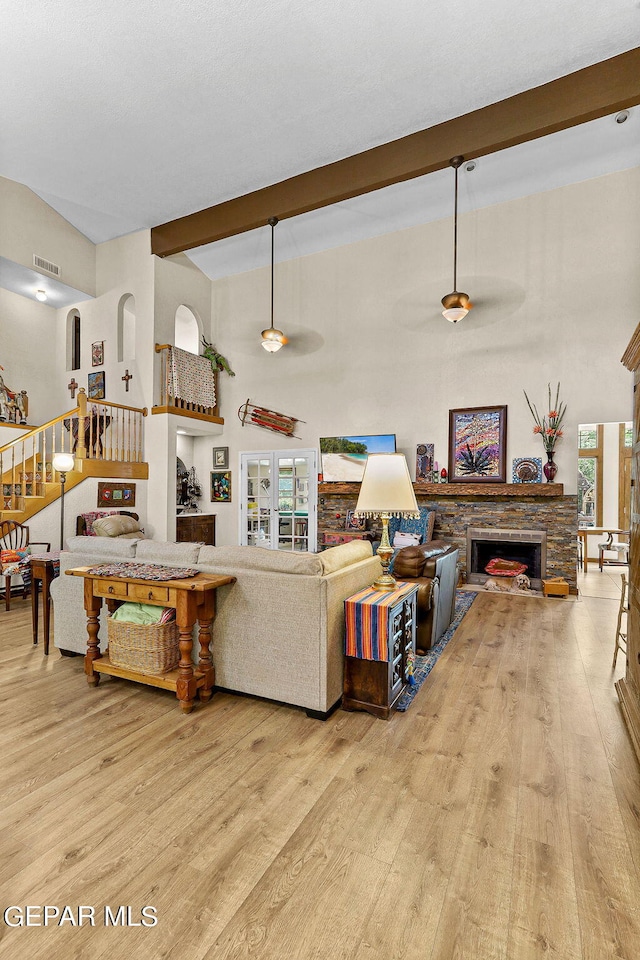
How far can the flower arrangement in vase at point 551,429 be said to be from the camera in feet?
19.0

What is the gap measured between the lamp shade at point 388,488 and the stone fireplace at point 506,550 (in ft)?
12.6

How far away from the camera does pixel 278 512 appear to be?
764 centimetres

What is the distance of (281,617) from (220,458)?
5.87 m

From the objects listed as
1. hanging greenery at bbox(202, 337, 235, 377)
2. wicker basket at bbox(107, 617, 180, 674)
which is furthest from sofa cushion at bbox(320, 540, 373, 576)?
hanging greenery at bbox(202, 337, 235, 377)

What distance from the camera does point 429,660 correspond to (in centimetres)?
345

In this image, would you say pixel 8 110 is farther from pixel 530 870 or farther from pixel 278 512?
pixel 530 870

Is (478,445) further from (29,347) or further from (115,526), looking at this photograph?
(29,347)

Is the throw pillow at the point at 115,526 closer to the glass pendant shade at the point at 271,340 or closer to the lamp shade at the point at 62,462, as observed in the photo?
the lamp shade at the point at 62,462

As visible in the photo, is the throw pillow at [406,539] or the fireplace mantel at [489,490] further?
the throw pillow at [406,539]

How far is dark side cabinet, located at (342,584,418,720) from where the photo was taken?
249cm

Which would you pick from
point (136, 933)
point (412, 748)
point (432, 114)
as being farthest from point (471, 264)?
point (136, 933)

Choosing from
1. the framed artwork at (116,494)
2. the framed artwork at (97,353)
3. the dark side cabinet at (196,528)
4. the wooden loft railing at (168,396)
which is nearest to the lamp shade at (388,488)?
the framed artwork at (116,494)

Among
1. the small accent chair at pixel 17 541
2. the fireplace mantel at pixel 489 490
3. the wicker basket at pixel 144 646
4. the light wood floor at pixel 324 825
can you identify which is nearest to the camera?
the light wood floor at pixel 324 825

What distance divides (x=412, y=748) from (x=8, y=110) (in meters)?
6.89
